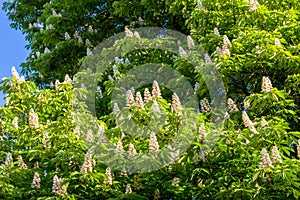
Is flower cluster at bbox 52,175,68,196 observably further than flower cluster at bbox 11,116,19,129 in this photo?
No

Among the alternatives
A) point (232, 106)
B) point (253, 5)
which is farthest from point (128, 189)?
point (253, 5)

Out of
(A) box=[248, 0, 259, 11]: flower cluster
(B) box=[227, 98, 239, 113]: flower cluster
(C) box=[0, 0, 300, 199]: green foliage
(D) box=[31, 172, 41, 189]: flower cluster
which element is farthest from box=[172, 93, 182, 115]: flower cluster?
(A) box=[248, 0, 259, 11]: flower cluster

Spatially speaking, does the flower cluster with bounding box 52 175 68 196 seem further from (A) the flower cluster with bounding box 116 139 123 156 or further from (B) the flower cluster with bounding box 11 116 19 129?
(B) the flower cluster with bounding box 11 116 19 129

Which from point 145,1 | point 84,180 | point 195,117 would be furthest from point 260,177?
point 145,1

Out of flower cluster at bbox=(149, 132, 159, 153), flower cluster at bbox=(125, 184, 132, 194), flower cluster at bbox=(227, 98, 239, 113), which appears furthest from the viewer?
flower cluster at bbox=(227, 98, 239, 113)

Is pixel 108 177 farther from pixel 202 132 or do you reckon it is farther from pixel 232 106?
pixel 232 106

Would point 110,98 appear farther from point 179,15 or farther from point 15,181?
point 179,15

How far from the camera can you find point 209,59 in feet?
26.9

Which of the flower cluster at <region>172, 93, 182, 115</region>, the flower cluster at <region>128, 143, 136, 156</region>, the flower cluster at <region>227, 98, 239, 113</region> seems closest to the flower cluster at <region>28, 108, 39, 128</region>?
the flower cluster at <region>128, 143, 136, 156</region>

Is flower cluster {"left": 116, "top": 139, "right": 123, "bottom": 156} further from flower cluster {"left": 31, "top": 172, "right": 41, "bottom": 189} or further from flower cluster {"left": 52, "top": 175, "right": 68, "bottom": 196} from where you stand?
flower cluster {"left": 31, "top": 172, "right": 41, "bottom": 189}

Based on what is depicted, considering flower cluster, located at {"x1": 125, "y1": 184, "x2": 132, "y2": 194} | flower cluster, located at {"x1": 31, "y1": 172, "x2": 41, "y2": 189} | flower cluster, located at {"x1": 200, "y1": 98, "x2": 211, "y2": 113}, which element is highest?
flower cluster, located at {"x1": 200, "y1": 98, "x2": 211, "y2": 113}

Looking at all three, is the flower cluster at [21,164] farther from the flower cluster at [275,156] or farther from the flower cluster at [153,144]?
the flower cluster at [275,156]

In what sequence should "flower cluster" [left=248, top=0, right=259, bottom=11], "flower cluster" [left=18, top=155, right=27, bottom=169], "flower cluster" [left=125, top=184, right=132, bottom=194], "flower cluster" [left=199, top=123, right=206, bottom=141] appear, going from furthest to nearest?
1. "flower cluster" [left=248, top=0, right=259, bottom=11]
2. "flower cluster" [left=18, top=155, right=27, bottom=169]
3. "flower cluster" [left=125, top=184, right=132, bottom=194]
4. "flower cluster" [left=199, top=123, right=206, bottom=141]

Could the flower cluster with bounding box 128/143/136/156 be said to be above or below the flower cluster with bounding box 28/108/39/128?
below
